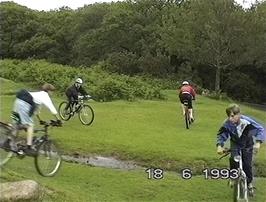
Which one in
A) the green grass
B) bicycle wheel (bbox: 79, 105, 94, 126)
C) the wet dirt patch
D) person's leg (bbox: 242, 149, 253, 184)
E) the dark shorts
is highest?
the dark shorts

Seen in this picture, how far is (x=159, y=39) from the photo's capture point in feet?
200

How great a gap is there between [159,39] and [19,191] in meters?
53.7

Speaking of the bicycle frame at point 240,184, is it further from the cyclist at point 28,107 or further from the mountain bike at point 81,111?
the mountain bike at point 81,111

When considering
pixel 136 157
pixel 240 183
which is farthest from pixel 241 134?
pixel 136 157

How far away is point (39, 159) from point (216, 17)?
1629 inches

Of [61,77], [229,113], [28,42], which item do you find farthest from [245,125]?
[28,42]

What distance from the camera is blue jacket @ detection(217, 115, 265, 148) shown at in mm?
10062

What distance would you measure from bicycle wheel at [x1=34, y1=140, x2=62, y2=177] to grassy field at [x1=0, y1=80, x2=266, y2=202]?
0.19 metres

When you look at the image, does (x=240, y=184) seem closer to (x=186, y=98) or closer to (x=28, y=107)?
(x=28, y=107)

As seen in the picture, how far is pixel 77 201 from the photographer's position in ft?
30.1

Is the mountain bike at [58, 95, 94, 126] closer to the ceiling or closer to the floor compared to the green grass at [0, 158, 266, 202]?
closer to the ceiling

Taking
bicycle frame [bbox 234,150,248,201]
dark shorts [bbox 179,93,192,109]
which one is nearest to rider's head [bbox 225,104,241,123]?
bicycle frame [bbox 234,150,248,201]

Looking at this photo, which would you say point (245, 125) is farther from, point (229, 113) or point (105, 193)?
point (105, 193)

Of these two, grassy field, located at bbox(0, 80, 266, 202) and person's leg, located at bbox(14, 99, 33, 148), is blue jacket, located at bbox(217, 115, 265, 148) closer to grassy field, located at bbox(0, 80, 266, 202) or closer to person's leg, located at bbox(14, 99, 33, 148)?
grassy field, located at bbox(0, 80, 266, 202)
